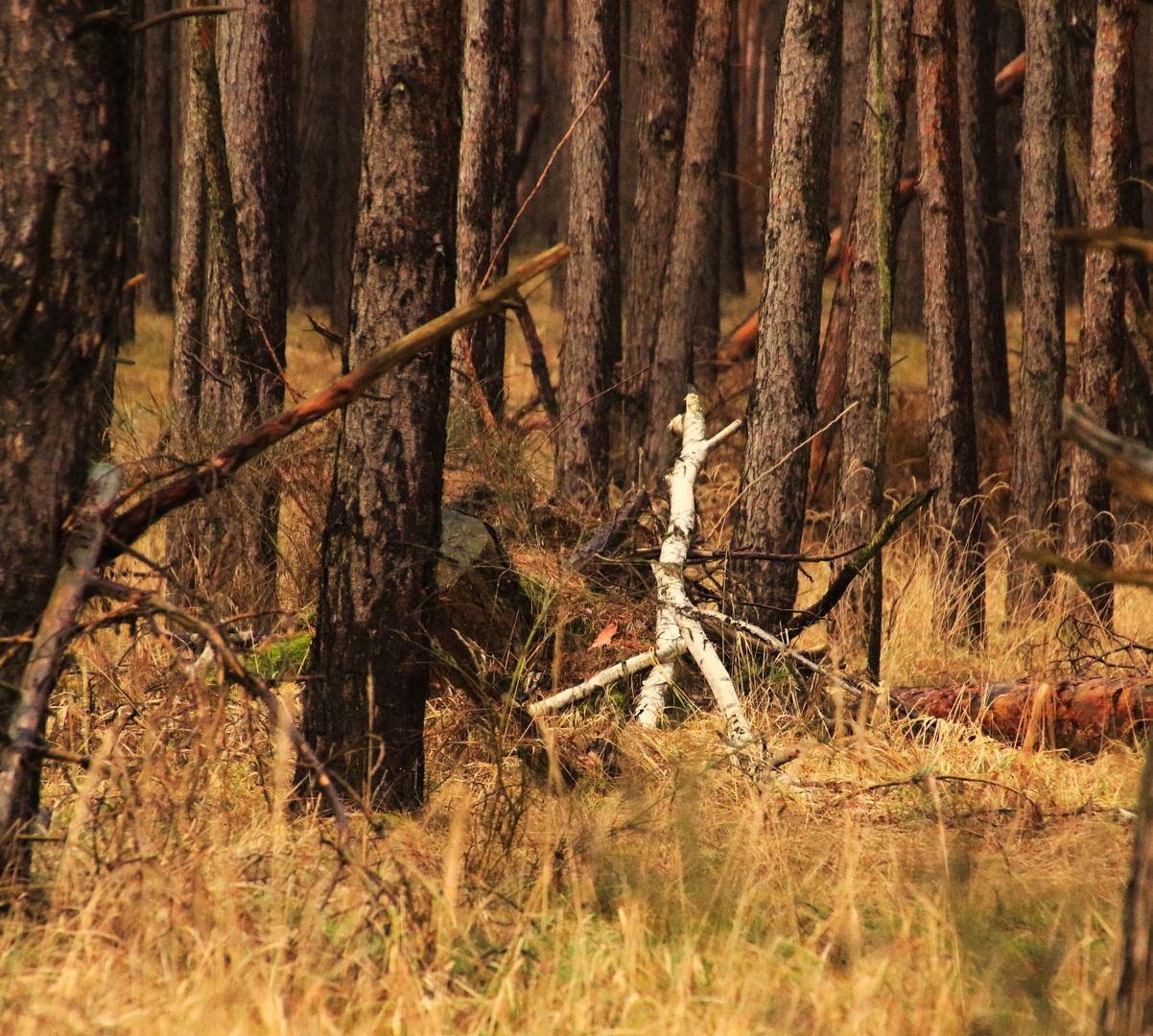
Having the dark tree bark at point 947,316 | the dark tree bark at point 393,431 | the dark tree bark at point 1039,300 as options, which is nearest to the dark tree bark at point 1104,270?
the dark tree bark at point 1039,300

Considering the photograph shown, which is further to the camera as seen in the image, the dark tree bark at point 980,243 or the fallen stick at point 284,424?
the dark tree bark at point 980,243

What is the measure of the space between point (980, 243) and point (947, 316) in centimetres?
396

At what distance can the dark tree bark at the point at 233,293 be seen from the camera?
6.12m

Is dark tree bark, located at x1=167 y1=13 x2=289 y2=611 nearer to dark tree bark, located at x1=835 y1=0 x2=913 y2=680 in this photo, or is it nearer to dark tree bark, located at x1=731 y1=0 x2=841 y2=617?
dark tree bark, located at x1=731 y1=0 x2=841 y2=617

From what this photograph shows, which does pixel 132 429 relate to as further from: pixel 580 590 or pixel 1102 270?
pixel 1102 270

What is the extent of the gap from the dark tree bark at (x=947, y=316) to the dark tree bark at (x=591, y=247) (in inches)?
102

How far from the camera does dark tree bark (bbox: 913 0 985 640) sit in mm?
7344

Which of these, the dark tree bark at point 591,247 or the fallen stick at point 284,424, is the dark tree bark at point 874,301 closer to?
the dark tree bark at point 591,247

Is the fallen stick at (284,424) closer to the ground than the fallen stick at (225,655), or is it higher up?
higher up

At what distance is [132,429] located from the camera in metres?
6.18

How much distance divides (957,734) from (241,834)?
2.93 meters

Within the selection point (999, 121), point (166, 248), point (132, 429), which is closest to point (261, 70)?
point (132, 429)

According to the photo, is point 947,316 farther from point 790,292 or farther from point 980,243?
point 980,243

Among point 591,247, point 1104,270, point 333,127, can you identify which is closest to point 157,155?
point 333,127
